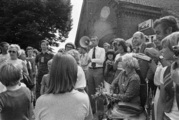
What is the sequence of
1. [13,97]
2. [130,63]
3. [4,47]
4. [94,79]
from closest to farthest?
[13,97] → [130,63] → [94,79] → [4,47]

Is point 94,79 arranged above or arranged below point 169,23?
below

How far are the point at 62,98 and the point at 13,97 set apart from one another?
4.24 feet

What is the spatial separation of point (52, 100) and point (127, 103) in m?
2.15

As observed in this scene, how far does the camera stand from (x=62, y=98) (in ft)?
7.23

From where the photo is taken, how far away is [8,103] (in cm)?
313

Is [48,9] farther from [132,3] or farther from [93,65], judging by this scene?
[93,65]

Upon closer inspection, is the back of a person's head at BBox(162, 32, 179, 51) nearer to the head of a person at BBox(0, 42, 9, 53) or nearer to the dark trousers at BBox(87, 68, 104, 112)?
the dark trousers at BBox(87, 68, 104, 112)

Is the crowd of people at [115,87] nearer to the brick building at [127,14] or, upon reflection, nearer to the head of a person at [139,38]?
the head of a person at [139,38]

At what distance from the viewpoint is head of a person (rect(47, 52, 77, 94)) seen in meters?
2.20

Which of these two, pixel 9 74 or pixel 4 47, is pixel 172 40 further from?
pixel 4 47

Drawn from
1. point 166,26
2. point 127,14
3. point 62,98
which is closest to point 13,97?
point 62,98

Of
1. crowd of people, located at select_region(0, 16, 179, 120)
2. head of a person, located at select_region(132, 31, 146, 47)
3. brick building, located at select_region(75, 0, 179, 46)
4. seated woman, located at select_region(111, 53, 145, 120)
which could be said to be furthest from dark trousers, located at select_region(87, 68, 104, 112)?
brick building, located at select_region(75, 0, 179, 46)

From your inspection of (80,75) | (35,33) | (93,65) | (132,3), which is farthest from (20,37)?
(80,75)

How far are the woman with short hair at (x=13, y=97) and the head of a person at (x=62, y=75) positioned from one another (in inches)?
46.8
